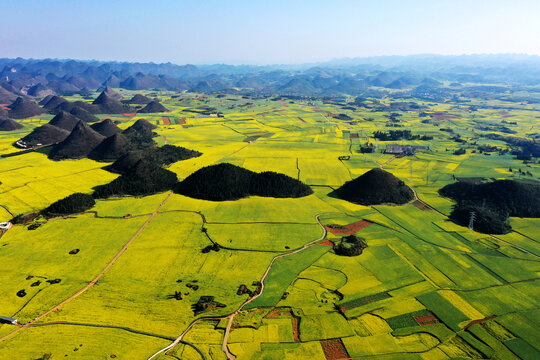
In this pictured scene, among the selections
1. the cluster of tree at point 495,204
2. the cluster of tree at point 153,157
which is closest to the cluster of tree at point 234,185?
the cluster of tree at point 153,157

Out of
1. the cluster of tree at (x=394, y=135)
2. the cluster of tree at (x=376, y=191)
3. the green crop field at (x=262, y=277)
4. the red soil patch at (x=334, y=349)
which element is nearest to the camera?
the red soil patch at (x=334, y=349)

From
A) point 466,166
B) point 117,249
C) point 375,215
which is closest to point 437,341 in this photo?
point 375,215

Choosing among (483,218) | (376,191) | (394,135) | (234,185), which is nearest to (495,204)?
(483,218)

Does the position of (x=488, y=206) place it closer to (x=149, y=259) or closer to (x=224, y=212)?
(x=224, y=212)

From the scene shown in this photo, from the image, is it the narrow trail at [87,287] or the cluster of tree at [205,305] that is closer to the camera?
the narrow trail at [87,287]

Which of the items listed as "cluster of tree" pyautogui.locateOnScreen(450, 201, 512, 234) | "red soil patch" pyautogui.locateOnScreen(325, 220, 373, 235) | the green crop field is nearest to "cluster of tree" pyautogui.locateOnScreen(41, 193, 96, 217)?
the green crop field

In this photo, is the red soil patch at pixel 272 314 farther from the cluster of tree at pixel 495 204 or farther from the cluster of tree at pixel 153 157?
the cluster of tree at pixel 153 157
